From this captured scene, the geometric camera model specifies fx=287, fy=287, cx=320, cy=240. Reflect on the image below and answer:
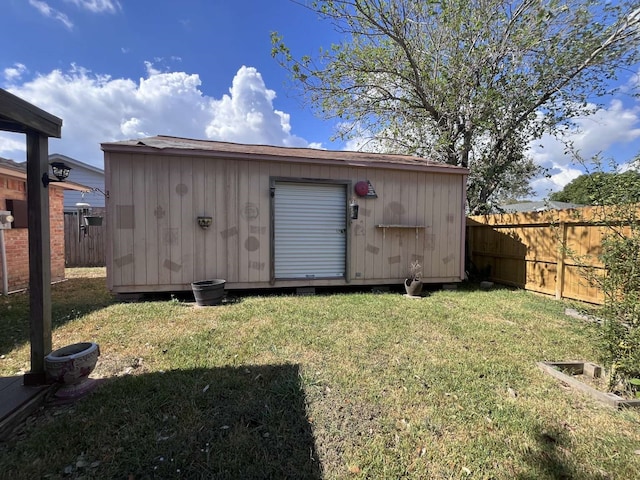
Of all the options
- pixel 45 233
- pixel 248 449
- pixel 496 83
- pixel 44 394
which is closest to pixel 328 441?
pixel 248 449

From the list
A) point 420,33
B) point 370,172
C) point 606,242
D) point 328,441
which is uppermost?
point 420,33

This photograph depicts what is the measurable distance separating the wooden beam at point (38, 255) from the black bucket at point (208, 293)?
2.38m

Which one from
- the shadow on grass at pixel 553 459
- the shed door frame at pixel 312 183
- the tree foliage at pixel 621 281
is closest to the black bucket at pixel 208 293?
the shed door frame at pixel 312 183

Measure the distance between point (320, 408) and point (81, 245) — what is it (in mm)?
11051

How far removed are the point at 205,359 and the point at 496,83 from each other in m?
10.3

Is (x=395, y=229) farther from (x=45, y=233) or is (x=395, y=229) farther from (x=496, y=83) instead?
(x=496, y=83)

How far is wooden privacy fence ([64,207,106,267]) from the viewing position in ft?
31.2

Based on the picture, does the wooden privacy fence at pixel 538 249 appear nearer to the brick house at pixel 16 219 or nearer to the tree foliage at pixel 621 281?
the tree foliage at pixel 621 281

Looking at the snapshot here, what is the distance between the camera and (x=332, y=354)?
2.95 m

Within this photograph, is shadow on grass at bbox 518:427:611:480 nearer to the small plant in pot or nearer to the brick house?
the small plant in pot

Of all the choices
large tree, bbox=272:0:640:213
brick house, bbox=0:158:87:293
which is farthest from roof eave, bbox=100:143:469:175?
large tree, bbox=272:0:640:213

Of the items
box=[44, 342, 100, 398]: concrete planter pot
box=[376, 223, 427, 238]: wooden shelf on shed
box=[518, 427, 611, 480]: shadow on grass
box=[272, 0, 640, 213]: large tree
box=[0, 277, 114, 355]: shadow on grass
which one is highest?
box=[272, 0, 640, 213]: large tree

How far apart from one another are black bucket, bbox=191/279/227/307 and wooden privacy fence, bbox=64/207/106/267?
287 inches

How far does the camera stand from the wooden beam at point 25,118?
181 centimetres
